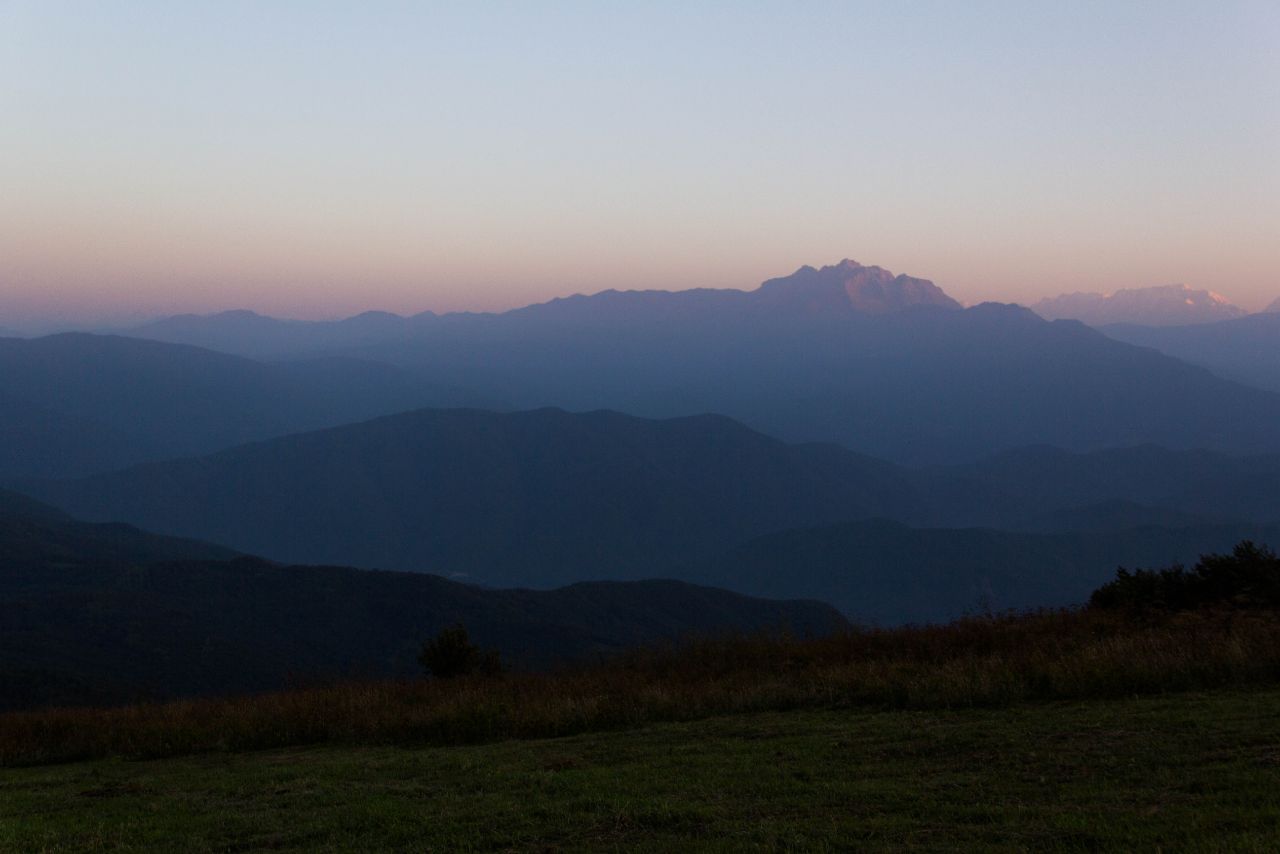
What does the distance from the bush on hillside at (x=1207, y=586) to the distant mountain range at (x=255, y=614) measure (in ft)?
178

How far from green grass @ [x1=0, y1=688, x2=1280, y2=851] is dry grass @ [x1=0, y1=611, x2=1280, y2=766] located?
709mm

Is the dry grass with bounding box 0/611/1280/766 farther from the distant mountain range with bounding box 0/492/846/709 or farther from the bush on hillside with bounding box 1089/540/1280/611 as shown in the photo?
the distant mountain range with bounding box 0/492/846/709

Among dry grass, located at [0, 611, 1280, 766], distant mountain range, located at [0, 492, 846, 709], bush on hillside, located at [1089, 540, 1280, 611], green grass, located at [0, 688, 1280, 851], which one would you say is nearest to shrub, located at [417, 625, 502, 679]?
dry grass, located at [0, 611, 1280, 766]

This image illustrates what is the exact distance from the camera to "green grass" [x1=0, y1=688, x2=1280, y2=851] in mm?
6914

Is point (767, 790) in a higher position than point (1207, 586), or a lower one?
higher

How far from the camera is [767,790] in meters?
8.55

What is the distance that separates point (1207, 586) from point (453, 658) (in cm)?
1414

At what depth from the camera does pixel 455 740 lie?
13281mm

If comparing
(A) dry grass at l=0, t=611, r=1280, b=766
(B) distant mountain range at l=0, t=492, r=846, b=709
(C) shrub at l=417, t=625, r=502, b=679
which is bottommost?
(B) distant mountain range at l=0, t=492, r=846, b=709

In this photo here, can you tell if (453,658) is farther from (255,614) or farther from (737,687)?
(255,614)

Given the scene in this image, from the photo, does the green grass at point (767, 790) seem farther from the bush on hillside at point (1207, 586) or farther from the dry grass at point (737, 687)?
the bush on hillside at point (1207, 586)

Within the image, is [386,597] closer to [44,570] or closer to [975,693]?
[44,570]

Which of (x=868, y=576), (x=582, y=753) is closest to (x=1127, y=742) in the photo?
(x=582, y=753)

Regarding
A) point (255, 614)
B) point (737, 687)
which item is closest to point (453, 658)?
point (737, 687)
